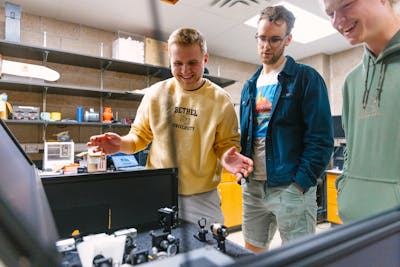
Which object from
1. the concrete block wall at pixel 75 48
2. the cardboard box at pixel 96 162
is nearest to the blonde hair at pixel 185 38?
the cardboard box at pixel 96 162

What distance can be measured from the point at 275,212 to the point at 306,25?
2.95 m

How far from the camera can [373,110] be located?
888 mm

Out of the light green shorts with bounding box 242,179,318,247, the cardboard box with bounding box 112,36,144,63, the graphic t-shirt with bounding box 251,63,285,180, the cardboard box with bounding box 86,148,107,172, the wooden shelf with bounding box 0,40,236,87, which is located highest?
the cardboard box with bounding box 112,36,144,63

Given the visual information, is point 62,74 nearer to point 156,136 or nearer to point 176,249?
point 156,136

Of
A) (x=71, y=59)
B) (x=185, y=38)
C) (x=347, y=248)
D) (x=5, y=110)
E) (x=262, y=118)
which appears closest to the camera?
(x=347, y=248)

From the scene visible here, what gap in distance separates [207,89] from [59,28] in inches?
106

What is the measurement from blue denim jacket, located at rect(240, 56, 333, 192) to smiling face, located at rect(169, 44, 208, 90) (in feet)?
1.21

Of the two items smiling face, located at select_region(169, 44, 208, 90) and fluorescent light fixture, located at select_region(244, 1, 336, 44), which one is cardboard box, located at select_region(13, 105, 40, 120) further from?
fluorescent light fixture, located at select_region(244, 1, 336, 44)

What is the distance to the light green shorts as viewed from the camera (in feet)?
3.73

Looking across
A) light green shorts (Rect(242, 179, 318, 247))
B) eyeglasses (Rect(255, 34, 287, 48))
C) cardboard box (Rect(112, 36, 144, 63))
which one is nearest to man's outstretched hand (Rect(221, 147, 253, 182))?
light green shorts (Rect(242, 179, 318, 247))

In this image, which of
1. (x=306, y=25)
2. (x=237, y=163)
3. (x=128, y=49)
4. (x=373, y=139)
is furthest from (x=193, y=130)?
(x=306, y=25)

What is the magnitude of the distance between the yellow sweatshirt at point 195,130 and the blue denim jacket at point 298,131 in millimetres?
192

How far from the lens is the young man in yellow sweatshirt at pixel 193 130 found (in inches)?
44.7

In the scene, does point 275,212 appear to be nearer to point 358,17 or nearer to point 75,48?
point 358,17
